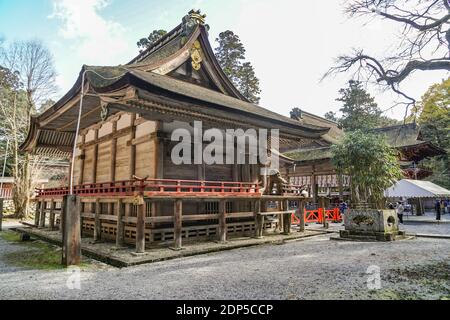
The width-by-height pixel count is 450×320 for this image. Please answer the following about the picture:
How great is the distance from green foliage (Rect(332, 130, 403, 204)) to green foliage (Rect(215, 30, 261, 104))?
1056 inches

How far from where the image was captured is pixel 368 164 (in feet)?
37.2

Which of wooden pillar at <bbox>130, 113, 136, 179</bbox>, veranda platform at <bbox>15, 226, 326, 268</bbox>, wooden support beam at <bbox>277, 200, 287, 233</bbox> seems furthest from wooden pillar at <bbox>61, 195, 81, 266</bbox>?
wooden support beam at <bbox>277, 200, 287, 233</bbox>

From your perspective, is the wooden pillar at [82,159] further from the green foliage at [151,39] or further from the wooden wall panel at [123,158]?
the green foliage at [151,39]

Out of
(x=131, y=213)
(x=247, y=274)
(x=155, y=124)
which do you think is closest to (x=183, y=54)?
(x=155, y=124)

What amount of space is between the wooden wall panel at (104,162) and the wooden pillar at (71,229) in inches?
215

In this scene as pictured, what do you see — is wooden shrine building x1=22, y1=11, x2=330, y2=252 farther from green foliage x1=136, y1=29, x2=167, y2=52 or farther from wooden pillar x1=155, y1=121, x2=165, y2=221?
green foliage x1=136, y1=29, x2=167, y2=52

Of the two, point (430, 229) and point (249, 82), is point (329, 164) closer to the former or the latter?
point (430, 229)

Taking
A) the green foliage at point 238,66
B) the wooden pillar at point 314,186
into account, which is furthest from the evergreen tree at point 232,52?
the wooden pillar at point 314,186

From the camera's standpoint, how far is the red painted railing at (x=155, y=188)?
8.41 meters

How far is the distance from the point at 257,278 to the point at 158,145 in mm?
5856

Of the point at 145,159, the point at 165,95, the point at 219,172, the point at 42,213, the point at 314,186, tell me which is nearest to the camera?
the point at 165,95

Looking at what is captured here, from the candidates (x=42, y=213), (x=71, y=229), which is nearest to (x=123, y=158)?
(x=71, y=229)

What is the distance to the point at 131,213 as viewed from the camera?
10.9 m
